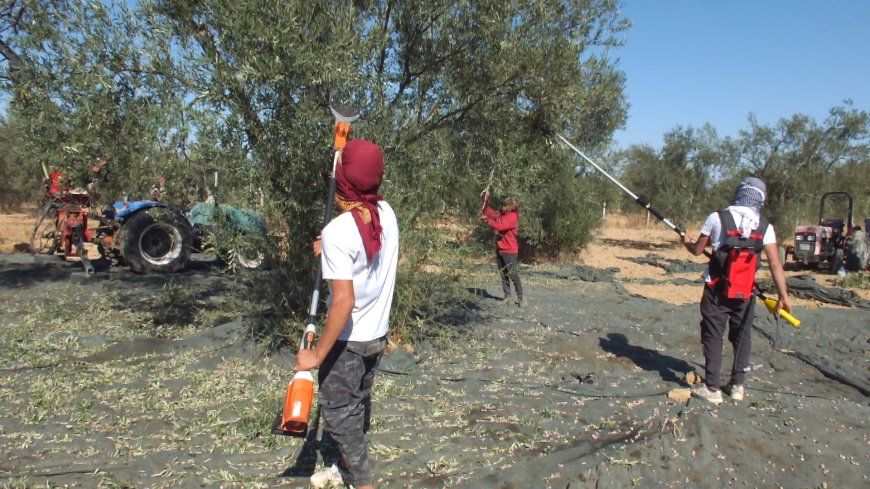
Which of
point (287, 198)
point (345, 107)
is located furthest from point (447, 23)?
point (287, 198)

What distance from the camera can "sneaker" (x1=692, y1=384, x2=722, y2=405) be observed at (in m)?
4.73

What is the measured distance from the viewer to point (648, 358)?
20.3 ft

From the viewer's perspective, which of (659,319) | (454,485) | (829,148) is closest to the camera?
(454,485)

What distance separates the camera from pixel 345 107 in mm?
4375

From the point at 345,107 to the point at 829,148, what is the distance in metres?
22.5

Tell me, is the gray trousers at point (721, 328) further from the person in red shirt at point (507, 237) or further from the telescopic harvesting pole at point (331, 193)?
the person in red shirt at point (507, 237)

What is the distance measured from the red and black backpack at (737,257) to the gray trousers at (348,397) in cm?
313

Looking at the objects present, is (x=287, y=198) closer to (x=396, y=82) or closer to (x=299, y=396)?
(x=396, y=82)

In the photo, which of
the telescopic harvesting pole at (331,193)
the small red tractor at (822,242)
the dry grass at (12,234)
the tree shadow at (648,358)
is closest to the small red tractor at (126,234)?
the dry grass at (12,234)

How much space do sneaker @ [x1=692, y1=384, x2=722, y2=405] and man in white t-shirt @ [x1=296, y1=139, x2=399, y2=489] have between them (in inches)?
118

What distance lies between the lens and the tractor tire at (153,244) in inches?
385

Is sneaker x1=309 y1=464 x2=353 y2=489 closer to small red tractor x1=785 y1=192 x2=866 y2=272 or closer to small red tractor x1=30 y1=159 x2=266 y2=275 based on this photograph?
small red tractor x1=30 y1=159 x2=266 y2=275

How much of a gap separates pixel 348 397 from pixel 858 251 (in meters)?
14.9

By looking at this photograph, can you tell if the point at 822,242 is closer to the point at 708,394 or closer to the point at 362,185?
the point at 708,394
